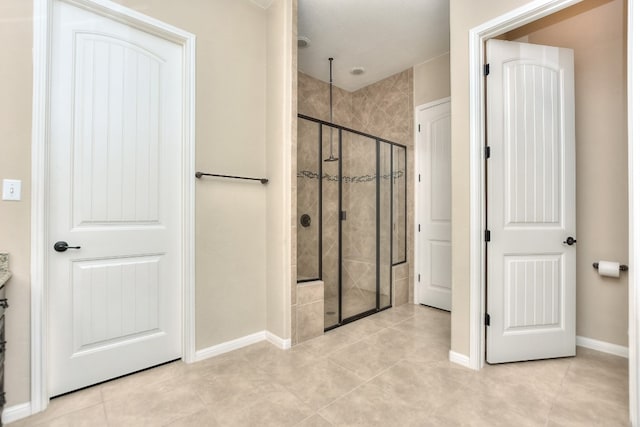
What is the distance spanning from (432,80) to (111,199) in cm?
337

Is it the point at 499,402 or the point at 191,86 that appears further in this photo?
the point at 191,86

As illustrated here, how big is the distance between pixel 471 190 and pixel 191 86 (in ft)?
6.99

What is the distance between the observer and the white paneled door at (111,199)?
183 centimetres

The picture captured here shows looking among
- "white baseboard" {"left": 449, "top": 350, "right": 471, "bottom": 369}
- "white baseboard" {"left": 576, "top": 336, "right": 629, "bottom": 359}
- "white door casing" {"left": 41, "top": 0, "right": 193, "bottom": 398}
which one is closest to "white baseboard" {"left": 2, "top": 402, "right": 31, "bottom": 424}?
"white door casing" {"left": 41, "top": 0, "right": 193, "bottom": 398}

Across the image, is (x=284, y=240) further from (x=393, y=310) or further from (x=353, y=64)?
(x=353, y=64)

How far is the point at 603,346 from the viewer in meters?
2.42

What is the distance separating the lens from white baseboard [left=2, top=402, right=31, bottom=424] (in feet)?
5.23

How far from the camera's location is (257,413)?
169 centimetres

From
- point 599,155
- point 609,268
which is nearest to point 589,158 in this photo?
point 599,155

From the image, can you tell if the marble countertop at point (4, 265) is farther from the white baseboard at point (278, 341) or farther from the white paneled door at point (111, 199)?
the white baseboard at point (278, 341)

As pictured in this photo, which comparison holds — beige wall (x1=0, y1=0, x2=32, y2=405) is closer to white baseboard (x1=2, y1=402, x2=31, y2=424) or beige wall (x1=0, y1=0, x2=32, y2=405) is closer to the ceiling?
white baseboard (x1=2, y1=402, x2=31, y2=424)

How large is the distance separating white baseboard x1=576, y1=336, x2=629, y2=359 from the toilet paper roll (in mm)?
543

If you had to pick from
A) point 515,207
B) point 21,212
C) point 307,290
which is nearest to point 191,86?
point 21,212

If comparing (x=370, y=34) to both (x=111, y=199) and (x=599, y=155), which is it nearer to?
(x=599, y=155)
